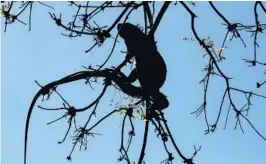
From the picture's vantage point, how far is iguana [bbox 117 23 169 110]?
5.00 m

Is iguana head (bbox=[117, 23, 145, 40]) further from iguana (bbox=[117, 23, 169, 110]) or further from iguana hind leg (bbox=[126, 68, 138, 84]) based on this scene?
iguana hind leg (bbox=[126, 68, 138, 84])

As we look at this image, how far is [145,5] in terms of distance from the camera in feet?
16.4

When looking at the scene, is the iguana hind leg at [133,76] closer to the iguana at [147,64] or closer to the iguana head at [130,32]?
the iguana at [147,64]

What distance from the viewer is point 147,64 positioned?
5.13 metres

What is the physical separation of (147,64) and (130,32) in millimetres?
436

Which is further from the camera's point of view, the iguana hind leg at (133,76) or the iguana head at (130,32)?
the iguana head at (130,32)

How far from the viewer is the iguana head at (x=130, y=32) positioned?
17.1 feet

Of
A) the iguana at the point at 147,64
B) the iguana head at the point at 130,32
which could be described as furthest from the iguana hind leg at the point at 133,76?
the iguana head at the point at 130,32

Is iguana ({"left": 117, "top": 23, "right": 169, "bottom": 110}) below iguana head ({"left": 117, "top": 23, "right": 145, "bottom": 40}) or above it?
below

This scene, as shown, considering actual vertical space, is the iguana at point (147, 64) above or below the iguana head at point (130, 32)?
below

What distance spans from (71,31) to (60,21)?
0.54 ft

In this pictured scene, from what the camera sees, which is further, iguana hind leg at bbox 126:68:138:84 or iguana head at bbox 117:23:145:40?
iguana head at bbox 117:23:145:40

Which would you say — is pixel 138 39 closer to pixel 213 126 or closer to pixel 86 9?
pixel 86 9

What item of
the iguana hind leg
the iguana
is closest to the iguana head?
the iguana
